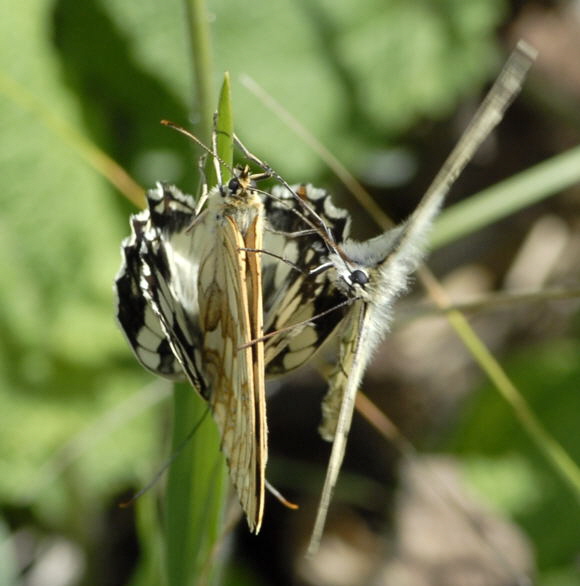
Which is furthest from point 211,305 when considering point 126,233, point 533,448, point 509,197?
point 533,448

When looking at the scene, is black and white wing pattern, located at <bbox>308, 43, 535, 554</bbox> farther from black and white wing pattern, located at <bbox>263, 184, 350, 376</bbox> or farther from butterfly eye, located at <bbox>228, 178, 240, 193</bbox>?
butterfly eye, located at <bbox>228, 178, 240, 193</bbox>

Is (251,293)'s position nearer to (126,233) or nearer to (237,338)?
(237,338)

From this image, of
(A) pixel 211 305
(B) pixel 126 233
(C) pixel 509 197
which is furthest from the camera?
(B) pixel 126 233

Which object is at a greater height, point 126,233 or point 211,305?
point 126,233

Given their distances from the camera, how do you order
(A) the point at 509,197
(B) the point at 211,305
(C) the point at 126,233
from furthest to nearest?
1. (C) the point at 126,233
2. (A) the point at 509,197
3. (B) the point at 211,305

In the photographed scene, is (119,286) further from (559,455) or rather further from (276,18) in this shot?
(276,18)

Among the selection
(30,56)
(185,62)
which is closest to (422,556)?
(185,62)

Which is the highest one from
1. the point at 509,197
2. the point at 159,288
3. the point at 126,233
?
the point at 126,233
